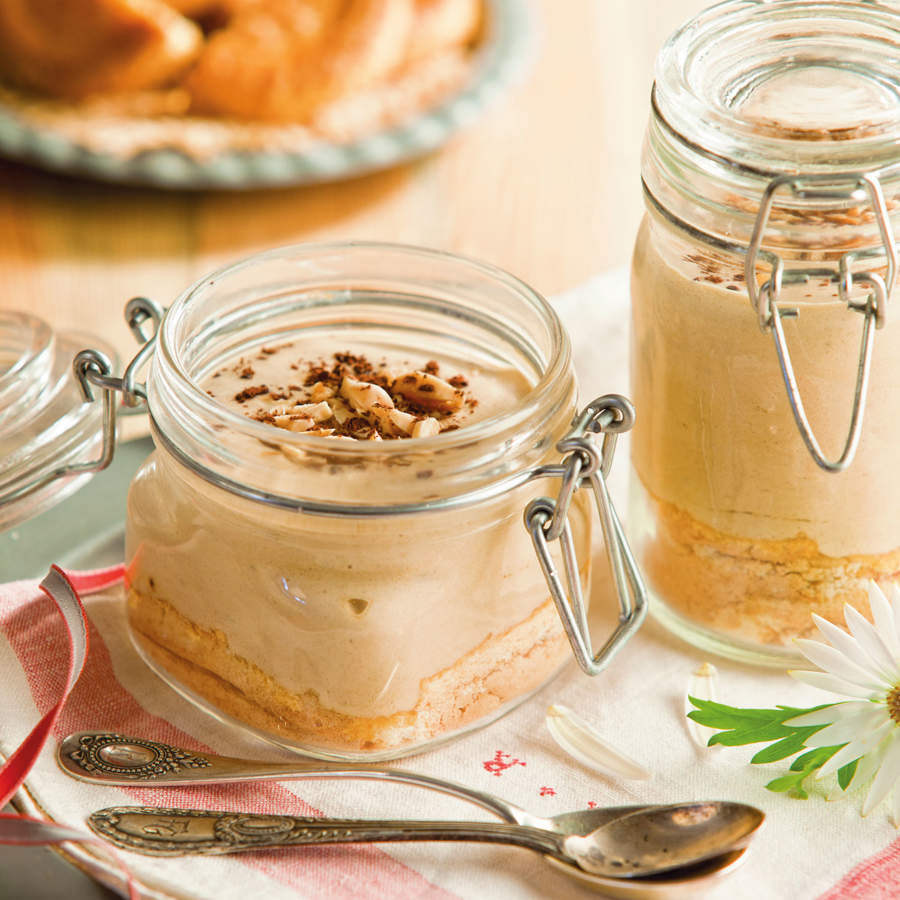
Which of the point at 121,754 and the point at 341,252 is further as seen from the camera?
the point at 341,252

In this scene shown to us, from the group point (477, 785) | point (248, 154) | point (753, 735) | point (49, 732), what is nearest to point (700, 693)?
point (753, 735)

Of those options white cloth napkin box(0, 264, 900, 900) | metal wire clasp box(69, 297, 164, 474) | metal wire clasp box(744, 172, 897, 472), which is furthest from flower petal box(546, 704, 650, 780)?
metal wire clasp box(69, 297, 164, 474)

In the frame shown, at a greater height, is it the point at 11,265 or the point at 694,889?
the point at 694,889

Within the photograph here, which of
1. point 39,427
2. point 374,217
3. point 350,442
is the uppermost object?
point 350,442

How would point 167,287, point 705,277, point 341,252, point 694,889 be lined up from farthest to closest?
point 167,287, point 341,252, point 705,277, point 694,889

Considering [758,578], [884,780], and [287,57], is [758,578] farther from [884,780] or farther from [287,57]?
[287,57]

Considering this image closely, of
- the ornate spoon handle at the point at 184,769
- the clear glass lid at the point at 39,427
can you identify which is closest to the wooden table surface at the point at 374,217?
the clear glass lid at the point at 39,427

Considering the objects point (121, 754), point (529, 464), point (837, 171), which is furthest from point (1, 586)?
point (837, 171)

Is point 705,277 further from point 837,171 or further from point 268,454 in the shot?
point 268,454
